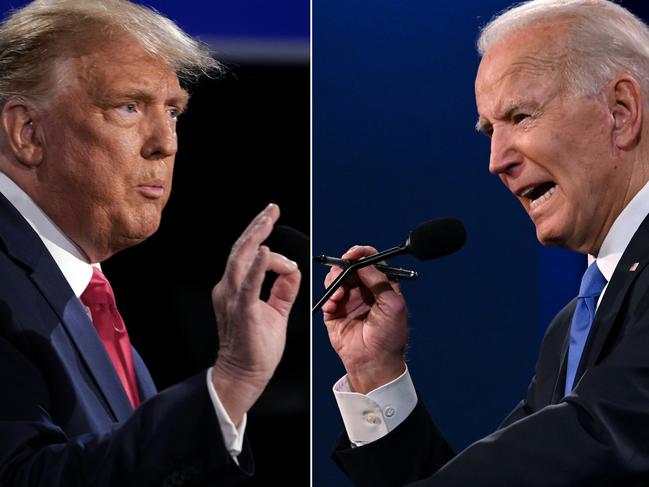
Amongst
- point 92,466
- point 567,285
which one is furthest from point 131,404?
point 567,285

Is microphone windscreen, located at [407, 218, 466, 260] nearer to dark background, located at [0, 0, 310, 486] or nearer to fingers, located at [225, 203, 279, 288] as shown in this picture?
dark background, located at [0, 0, 310, 486]

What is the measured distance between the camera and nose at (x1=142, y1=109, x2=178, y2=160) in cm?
175

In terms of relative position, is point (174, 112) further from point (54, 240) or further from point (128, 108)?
point (54, 240)

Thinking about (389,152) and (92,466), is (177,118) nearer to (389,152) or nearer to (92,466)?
(92,466)

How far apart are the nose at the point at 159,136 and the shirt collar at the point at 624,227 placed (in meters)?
0.98

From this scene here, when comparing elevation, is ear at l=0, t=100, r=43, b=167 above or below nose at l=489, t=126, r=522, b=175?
above

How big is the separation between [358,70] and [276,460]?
1138mm

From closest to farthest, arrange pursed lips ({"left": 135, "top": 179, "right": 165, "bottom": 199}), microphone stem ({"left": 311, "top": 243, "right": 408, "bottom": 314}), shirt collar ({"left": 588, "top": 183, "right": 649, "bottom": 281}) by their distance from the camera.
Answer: pursed lips ({"left": 135, "top": 179, "right": 165, "bottom": 199}) < microphone stem ({"left": 311, "top": 243, "right": 408, "bottom": 314}) < shirt collar ({"left": 588, "top": 183, "right": 649, "bottom": 281})

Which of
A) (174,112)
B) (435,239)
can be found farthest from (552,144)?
(174,112)

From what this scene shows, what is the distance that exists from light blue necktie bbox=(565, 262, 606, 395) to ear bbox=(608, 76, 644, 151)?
28 centimetres

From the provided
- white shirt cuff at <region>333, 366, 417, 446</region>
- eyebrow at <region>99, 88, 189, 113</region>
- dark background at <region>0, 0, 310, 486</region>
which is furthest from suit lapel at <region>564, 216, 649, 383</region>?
eyebrow at <region>99, 88, 189, 113</region>

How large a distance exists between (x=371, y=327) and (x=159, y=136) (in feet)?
2.65

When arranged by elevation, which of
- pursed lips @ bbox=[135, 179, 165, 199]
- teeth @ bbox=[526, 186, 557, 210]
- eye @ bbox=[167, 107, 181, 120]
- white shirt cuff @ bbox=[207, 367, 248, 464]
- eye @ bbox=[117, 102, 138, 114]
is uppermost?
eye @ bbox=[117, 102, 138, 114]

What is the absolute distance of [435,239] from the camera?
206 cm
